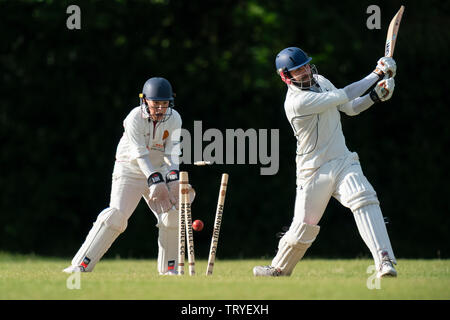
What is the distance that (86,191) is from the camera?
37.0 ft

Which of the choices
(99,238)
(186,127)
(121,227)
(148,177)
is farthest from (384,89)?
(186,127)

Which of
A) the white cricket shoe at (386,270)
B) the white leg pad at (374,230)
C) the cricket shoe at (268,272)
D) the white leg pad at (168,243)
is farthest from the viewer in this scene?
the white leg pad at (168,243)

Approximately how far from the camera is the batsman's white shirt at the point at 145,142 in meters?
7.11

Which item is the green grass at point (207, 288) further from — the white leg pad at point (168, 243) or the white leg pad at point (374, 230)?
the white leg pad at point (168, 243)

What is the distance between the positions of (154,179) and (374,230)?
181cm

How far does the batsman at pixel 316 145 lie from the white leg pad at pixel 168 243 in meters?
0.89

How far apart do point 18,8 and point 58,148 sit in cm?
195

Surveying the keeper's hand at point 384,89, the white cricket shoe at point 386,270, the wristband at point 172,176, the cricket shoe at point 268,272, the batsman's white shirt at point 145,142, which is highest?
the keeper's hand at point 384,89

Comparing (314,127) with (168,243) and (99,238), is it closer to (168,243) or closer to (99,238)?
(168,243)

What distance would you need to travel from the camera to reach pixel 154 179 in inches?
273

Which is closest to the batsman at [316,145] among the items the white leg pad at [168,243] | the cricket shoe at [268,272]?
the cricket shoe at [268,272]

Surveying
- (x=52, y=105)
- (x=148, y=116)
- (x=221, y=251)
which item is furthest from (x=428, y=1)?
(x=148, y=116)

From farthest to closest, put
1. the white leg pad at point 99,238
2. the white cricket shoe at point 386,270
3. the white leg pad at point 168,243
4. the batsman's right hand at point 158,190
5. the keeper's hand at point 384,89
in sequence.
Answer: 1. the white leg pad at point 168,243
2. the white leg pad at point 99,238
3. the batsman's right hand at point 158,190
4. the keeper's hand at point 384,89
5. the white cricket shoe at point 386,270

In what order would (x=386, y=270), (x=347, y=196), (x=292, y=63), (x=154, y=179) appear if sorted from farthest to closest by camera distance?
1. (x=154, y=179)
2. (x=292, y=63)
3. (x=347, y=196)
4. (x=386, y=270)
